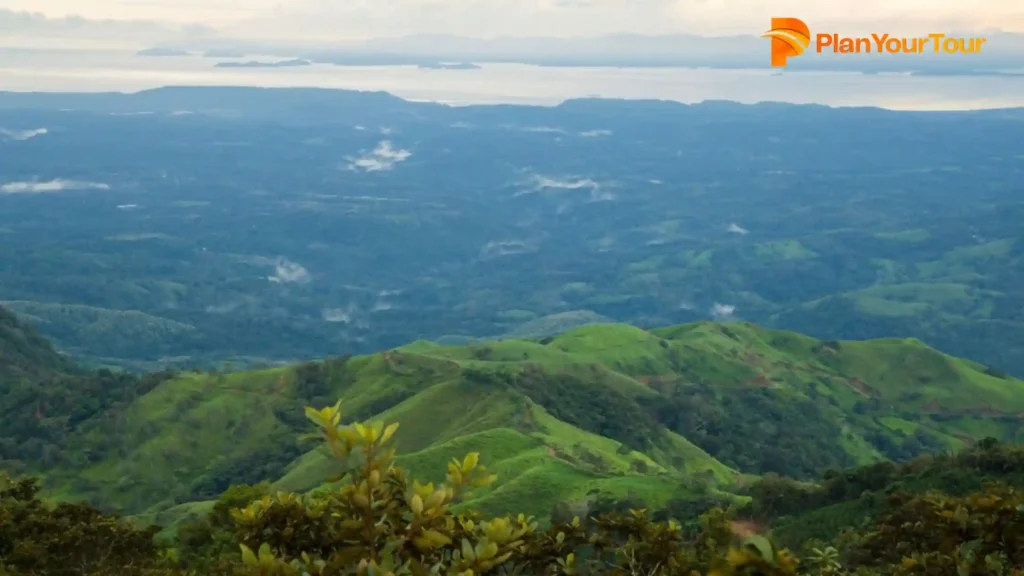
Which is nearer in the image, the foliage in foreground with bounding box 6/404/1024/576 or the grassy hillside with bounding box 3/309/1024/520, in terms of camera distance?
the foliage in foreground with bounding box 6/404/1024/576

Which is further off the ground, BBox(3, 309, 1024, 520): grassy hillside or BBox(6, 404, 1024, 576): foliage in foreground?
BBox(6, 404, 1024, 576): foliage in foreground

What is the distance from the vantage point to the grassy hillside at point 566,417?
95000 mm

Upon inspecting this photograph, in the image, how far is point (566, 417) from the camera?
115 meters

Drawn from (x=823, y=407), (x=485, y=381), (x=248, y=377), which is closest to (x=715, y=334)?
(x=823, y=407)

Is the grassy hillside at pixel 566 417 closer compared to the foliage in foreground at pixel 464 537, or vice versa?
the foliage in foreground at pixel 464 537

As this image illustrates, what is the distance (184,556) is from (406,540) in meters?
36.3

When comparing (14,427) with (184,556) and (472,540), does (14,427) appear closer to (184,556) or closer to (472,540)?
(184,556)

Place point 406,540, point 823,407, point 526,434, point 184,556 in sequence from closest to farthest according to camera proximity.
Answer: point 406,540 → point 184,556 → point 526,434 → point 823,407

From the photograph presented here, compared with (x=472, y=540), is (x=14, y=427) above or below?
below

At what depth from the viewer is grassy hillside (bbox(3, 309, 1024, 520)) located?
95000 mm

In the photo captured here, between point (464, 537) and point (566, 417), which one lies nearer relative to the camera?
point (464, 537)

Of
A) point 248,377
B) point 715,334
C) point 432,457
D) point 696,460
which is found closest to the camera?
point 432,457

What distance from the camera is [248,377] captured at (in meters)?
139

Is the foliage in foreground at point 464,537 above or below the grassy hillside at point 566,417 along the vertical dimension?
above
